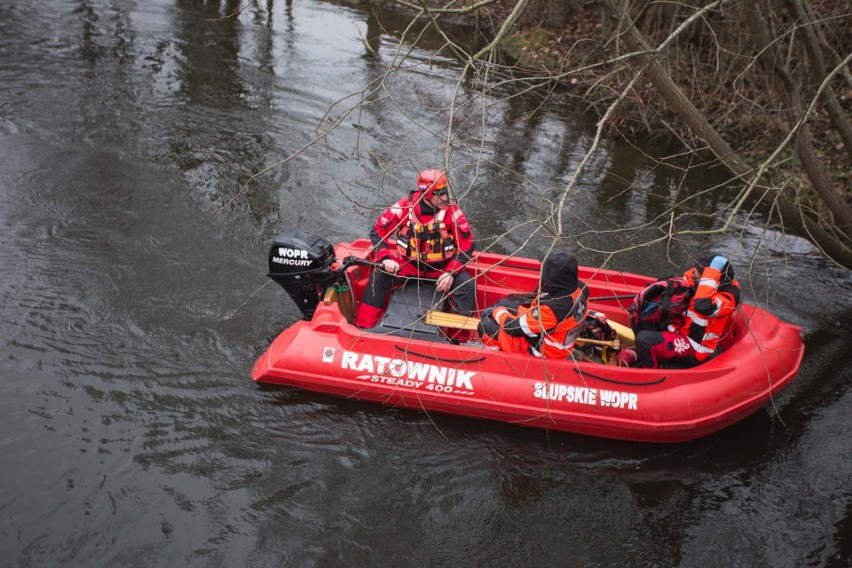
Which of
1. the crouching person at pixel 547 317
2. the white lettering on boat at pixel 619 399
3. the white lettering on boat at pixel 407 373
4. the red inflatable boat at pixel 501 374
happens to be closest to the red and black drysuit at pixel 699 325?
the red inflatable boat at pixel 501 374

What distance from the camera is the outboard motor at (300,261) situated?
627cm

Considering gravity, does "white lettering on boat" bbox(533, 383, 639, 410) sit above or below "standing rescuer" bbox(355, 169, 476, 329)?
below

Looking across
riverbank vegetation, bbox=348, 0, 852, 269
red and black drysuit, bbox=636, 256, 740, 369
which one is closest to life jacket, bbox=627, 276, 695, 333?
red and black drysuit, bbox=636, 256, 740, 369

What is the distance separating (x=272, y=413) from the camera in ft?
20.6

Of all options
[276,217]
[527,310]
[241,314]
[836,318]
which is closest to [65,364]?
[241,314]

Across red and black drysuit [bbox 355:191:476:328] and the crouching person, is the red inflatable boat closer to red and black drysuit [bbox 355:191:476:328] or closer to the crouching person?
the crouching person

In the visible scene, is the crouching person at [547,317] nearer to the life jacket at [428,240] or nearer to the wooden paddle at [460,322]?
the wooden paddle at [460,322]

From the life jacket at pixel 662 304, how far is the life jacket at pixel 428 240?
5.41 ft

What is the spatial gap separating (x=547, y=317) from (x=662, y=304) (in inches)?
47.4

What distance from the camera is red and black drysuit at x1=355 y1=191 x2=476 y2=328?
6.55m

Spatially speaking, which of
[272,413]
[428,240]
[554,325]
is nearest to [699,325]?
[554,325]

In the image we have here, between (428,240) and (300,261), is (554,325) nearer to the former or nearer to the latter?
(428,240)

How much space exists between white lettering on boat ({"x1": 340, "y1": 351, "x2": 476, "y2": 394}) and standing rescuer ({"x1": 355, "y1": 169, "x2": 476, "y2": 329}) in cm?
73

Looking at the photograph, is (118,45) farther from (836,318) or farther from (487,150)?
(836,318)
